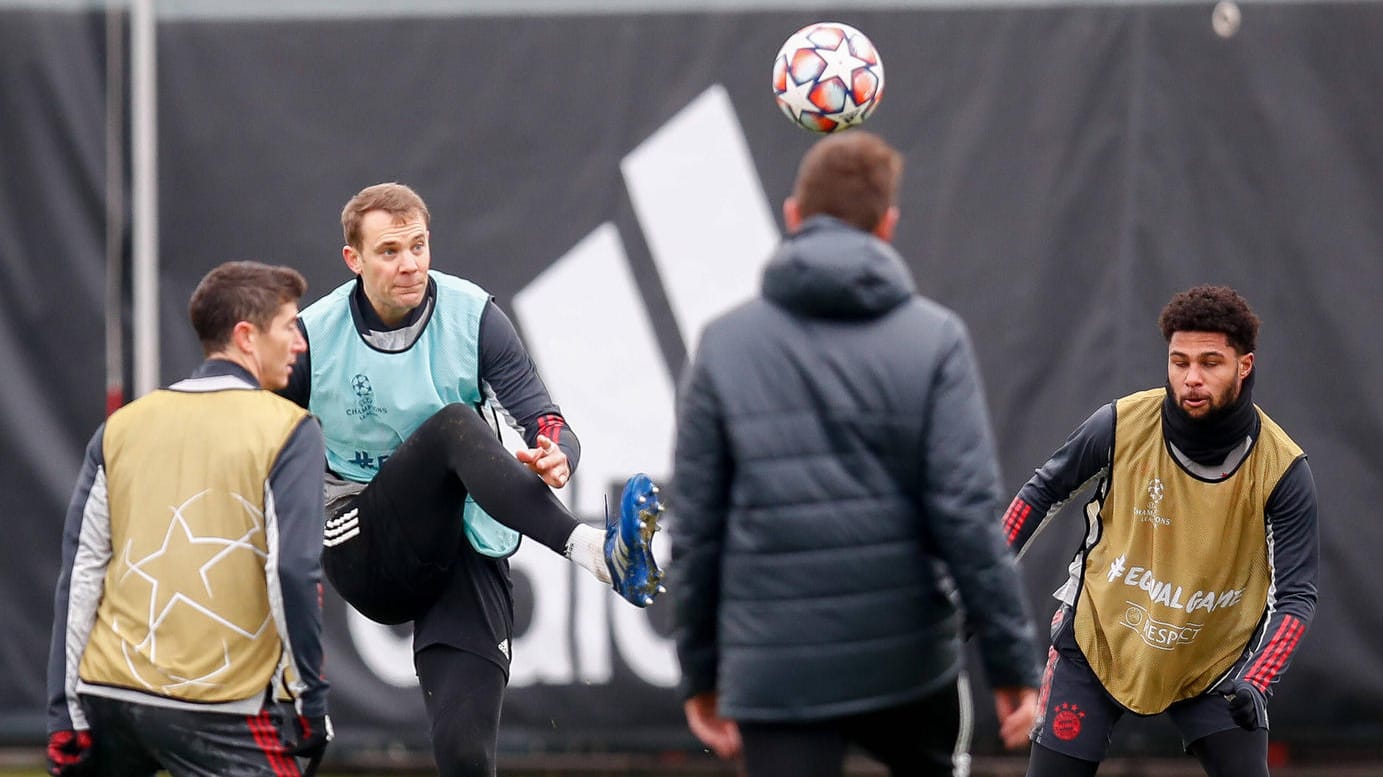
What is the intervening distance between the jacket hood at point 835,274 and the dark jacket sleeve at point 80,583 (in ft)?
5.55

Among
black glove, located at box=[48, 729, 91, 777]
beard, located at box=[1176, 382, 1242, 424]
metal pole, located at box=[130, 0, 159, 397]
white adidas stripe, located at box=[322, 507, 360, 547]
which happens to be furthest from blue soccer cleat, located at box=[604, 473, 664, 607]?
metal pole, located at box=[130, 0, 159, 397]

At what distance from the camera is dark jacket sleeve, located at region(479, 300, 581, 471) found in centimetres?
498

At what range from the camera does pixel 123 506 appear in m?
3.99

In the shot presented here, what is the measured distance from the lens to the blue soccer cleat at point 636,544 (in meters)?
4.52

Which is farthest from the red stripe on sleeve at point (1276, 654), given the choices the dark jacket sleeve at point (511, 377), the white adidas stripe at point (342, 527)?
the white adidas stripe at point (342, 527)

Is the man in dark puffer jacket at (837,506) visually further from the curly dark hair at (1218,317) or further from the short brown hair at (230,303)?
the curly dark hair at (1218,317)

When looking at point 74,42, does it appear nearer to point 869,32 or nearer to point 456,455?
point 869,32

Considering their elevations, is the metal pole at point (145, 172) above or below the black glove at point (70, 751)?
above

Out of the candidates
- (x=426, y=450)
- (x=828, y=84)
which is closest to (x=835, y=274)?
(x=426, y=450)

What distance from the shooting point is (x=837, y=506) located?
3.49 m

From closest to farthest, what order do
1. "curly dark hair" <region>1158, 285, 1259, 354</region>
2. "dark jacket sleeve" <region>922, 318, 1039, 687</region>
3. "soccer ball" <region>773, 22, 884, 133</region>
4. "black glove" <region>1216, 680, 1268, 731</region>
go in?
"dark jacket sleeve" <region>922, 318, 1039, 687</region> → "black glove" <region>1216, 680, 1268, 731</region> → "curly dark hair" <region>1158, 285, 1259, 354</region> → "soccer ball" <region>773, 22, 884, 133</region>

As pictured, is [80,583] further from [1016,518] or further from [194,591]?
[1016,518]

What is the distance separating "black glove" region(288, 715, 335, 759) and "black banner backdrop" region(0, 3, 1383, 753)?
345 centimetres

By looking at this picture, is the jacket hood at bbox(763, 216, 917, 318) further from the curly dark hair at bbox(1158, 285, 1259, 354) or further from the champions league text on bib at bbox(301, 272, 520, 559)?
the champions league text on bib at bbox(301, 272, 520, 559)
